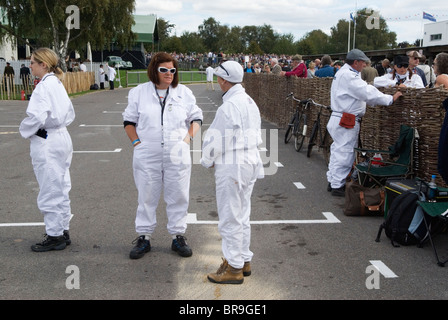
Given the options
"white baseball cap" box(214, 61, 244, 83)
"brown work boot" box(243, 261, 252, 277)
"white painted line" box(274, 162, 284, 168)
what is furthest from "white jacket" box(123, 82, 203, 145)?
"white painted line" box(274, 162, 284, 168)

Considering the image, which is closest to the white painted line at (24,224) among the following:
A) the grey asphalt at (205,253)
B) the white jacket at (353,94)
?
the grey asphalt at (205,253)

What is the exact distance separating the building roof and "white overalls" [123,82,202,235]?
198 feet

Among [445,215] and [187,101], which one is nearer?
[445,215]

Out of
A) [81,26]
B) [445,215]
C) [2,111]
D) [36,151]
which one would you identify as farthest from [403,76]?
[81,26]

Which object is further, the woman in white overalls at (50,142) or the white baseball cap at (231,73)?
the woman in white overalls at (50,142)

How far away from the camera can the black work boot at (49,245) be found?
16.9 feet

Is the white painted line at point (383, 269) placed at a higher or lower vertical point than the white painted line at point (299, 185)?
lower

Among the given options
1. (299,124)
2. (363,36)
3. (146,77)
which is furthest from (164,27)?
(299,124)

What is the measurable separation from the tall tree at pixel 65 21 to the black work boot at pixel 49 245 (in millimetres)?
29031

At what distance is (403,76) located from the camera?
31.3 feet

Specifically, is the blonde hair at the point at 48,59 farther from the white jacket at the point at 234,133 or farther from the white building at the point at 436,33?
the white building at the point at 436,33

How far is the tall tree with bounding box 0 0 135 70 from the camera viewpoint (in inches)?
1252
